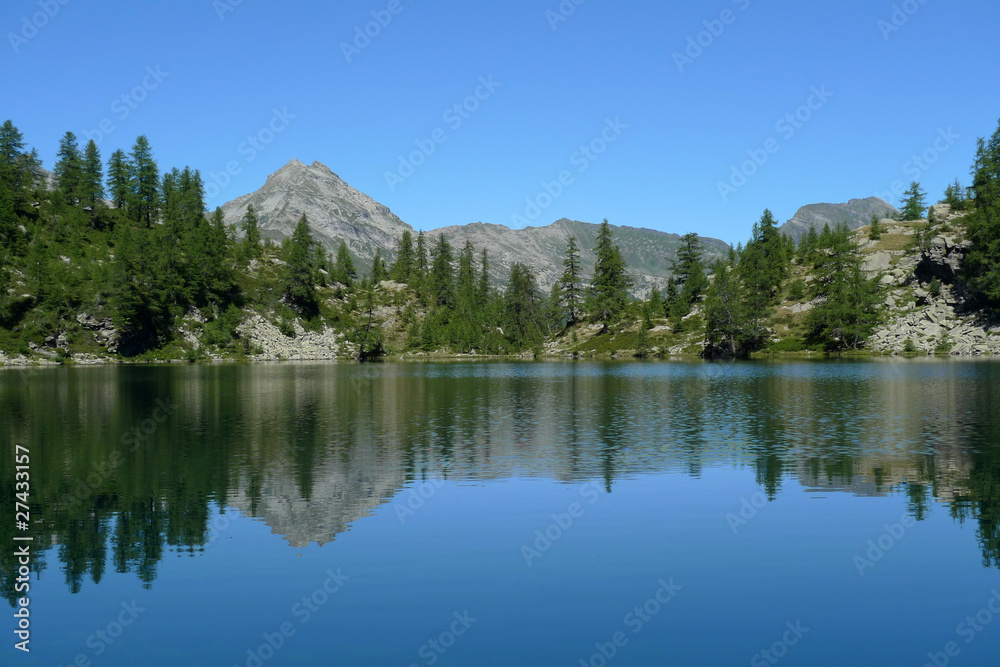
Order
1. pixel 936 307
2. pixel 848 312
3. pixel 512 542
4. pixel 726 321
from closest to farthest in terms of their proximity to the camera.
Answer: pixel 512 542
pixel 848 312
pixel 936 307
pixel 726 321

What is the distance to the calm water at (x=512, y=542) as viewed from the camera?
55.9 ft

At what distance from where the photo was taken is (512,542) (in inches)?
994

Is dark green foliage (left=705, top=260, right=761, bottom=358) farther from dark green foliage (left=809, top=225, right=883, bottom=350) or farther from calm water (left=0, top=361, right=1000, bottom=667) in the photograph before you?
calm water (left=0, top=361, right=1000, bottom=667)

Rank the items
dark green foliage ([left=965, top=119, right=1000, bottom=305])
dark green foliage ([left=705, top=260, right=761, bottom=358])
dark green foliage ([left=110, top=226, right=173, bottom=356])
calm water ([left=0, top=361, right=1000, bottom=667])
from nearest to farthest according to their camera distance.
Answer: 1. calm water ([left=0, top=361, right=1000, bottom=667])
2. dark green foliage ([left=965, top=119, right=1000, bottom=305])
3. dark green foliage ([left=110, top=226, right=173, bottom=356])
4. dark green foliage ([left=705, top=260, right=761, bottom=358])

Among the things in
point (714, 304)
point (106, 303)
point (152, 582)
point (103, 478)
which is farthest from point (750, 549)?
point (106, 303)

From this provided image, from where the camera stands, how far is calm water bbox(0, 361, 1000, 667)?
55.9ft

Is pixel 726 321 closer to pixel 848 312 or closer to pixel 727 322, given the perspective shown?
pixel 727 322

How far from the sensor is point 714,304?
178500mm

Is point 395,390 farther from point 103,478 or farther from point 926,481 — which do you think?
point 926,481

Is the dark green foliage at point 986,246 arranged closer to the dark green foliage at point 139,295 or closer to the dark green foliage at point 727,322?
the dark green foliage at point 727,322

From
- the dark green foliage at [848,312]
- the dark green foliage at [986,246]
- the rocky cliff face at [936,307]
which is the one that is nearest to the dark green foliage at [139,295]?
the dark green foliage at [848,312]

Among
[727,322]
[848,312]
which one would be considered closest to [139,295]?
[727,322]

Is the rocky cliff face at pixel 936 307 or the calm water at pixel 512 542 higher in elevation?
the rocky cliff face at pixel 936 307

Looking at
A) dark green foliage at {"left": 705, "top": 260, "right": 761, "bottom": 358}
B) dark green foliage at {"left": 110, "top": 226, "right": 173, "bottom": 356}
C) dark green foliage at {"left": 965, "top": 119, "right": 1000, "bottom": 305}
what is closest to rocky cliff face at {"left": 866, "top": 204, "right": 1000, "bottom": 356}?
dark green foliage at {"left": 965, "top": 119, "right": 1000, "bottom": 305}
